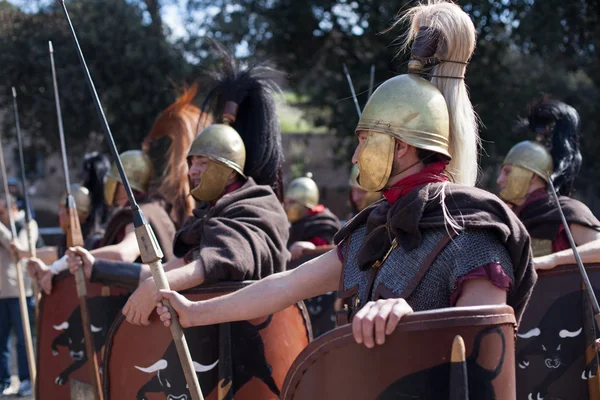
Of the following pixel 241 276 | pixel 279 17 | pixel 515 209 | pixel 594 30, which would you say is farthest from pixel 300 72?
pixel 241 276

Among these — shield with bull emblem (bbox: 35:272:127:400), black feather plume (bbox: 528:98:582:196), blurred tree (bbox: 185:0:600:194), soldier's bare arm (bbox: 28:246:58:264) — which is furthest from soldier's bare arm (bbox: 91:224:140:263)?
blurred tree (bbox: 185:0:600:194)

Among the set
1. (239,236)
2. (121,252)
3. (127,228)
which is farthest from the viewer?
(127,228)

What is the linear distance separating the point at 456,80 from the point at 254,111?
211 centimetres

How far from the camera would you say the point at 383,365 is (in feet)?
6.82

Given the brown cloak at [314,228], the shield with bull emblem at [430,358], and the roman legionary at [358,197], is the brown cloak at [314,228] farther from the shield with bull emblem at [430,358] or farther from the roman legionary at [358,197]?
the shield with bull emblem at [430,358]

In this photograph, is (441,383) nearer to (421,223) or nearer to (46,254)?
(421,223)

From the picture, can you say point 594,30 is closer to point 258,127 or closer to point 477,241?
point 258,127

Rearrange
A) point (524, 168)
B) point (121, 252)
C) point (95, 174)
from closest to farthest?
point (121, 252)
point (524, 168)
point (95, 174)

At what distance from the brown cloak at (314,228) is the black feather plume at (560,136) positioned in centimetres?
284

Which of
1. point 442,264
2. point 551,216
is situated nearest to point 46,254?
point 551,216

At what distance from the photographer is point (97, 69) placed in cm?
1153

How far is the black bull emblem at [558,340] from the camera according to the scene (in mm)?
3752

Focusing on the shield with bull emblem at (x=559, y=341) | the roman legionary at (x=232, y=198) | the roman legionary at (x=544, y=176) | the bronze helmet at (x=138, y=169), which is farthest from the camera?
the bronze helmet at (x=138, y=169)

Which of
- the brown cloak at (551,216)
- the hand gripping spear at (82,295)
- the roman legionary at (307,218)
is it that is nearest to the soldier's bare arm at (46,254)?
the roman legionary at (307,218)
